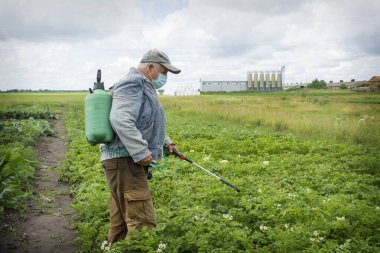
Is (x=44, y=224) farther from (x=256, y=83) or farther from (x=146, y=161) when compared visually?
(x=256, y=83)

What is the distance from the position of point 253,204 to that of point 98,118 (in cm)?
309

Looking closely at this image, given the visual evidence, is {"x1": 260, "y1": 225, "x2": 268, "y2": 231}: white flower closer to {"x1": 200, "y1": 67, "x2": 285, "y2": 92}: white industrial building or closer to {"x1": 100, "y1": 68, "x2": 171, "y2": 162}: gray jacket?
{"x1": 100, "y1": 68, "x2": 171, "y2": 162}: gray jacket

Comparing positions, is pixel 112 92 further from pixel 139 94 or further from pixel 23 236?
pixel 23 236

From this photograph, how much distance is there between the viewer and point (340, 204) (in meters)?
5.87

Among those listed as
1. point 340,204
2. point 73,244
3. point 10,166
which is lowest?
point 73,244

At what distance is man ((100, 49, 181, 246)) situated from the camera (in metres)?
3.91

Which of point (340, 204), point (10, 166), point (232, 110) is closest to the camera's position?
point (10, 166)

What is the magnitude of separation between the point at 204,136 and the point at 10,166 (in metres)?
9.85

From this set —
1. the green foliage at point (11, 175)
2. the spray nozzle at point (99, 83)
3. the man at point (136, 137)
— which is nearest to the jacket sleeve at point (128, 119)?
the man at point (136, 137)

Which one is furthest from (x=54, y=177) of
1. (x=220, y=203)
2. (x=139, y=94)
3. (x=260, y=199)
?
(x=139, y=94)

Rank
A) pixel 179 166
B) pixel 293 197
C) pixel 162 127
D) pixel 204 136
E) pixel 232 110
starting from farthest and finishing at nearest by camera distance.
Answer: pixel 232 110, pixel 204 136, pixel 179 166, pixel 293 197, pixel 162 127

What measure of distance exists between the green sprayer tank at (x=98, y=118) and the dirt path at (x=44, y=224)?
7.33ft

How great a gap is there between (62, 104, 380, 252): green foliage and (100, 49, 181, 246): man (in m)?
0.36

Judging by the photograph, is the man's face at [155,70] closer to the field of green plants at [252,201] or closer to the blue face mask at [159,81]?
the blue face mask at [159,81]
